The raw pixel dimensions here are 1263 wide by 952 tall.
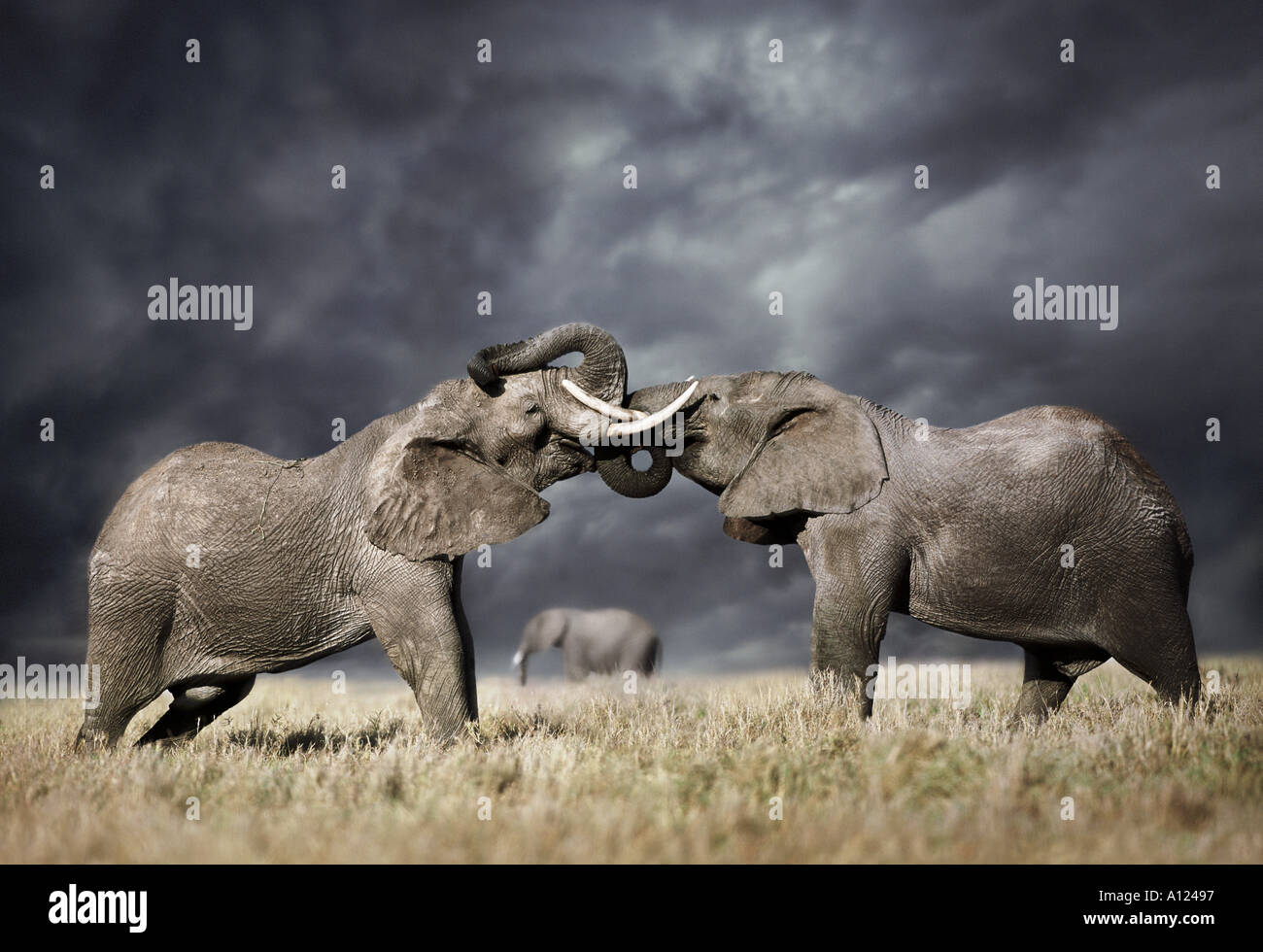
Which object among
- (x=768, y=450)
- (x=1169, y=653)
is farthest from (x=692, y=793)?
(x=1169, y=653)

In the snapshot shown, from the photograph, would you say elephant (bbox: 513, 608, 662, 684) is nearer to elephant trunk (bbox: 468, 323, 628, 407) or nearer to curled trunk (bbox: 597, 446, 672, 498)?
curled trunk (bbox: 597, 446, 672, 498)

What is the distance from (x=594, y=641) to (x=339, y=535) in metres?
11.3

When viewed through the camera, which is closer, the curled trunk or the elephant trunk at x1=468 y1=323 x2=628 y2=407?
the elephant trunk at x1=468 y1=323 x2=628 y2=407

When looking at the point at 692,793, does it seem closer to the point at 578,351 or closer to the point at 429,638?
the point at 429,638

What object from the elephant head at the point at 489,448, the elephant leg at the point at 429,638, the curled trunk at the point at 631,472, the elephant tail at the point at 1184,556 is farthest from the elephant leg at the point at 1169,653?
the elephant leg at the point at 429,638

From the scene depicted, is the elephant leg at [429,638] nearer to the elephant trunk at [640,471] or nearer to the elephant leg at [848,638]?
the elephant trunk at [640,471]

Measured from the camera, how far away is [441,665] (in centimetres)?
939

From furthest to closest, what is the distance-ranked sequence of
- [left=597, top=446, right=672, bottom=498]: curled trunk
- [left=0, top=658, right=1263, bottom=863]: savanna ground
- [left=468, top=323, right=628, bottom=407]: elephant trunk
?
[left=597, top=446, right=672, bottom=498]: curled trunk
[left=468, top=323, right=628, bottom=407]: elephant trunk
[left=0, top=658, right=1263, bottom=863]: savanna ground

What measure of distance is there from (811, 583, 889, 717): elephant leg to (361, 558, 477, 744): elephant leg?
3451mm

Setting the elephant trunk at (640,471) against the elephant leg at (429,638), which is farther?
the elephant trunk at (640,471)

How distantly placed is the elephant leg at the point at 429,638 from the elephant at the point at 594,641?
10310 mm

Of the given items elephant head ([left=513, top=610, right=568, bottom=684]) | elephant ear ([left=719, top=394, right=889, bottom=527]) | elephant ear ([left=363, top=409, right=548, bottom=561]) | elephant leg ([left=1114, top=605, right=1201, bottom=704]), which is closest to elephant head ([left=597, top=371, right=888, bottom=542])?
elephant ear ([left=719, top=394, right=889, bottom=527])

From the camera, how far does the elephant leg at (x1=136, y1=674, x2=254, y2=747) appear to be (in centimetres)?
1106

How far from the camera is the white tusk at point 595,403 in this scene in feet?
33.0
